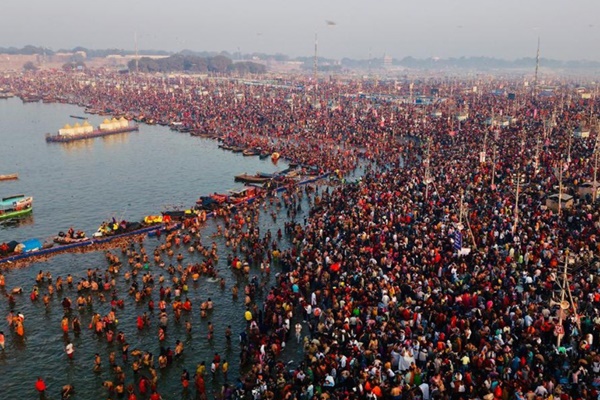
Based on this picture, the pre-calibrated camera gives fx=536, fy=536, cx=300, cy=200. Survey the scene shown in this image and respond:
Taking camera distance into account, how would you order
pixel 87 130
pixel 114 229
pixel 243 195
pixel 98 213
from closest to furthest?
pixel 114 229
pixel 98 213
pixel 243 195
pixel 87 130

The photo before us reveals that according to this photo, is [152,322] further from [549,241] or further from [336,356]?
[549,241]

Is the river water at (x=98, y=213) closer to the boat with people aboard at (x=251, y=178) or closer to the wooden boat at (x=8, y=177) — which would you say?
the wooden boat at (x=8, y=177)

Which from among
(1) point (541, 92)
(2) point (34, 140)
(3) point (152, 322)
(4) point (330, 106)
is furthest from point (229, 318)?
(1) point (541, 92)

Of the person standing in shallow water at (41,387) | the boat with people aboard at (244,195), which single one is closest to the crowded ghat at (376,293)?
the person standing in shallow water at (41,387)

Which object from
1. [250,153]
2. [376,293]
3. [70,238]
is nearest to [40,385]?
[376,293]

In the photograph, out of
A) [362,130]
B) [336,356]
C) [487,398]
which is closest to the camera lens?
[487,398]

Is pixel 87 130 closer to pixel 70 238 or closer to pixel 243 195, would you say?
pixel 243 195
